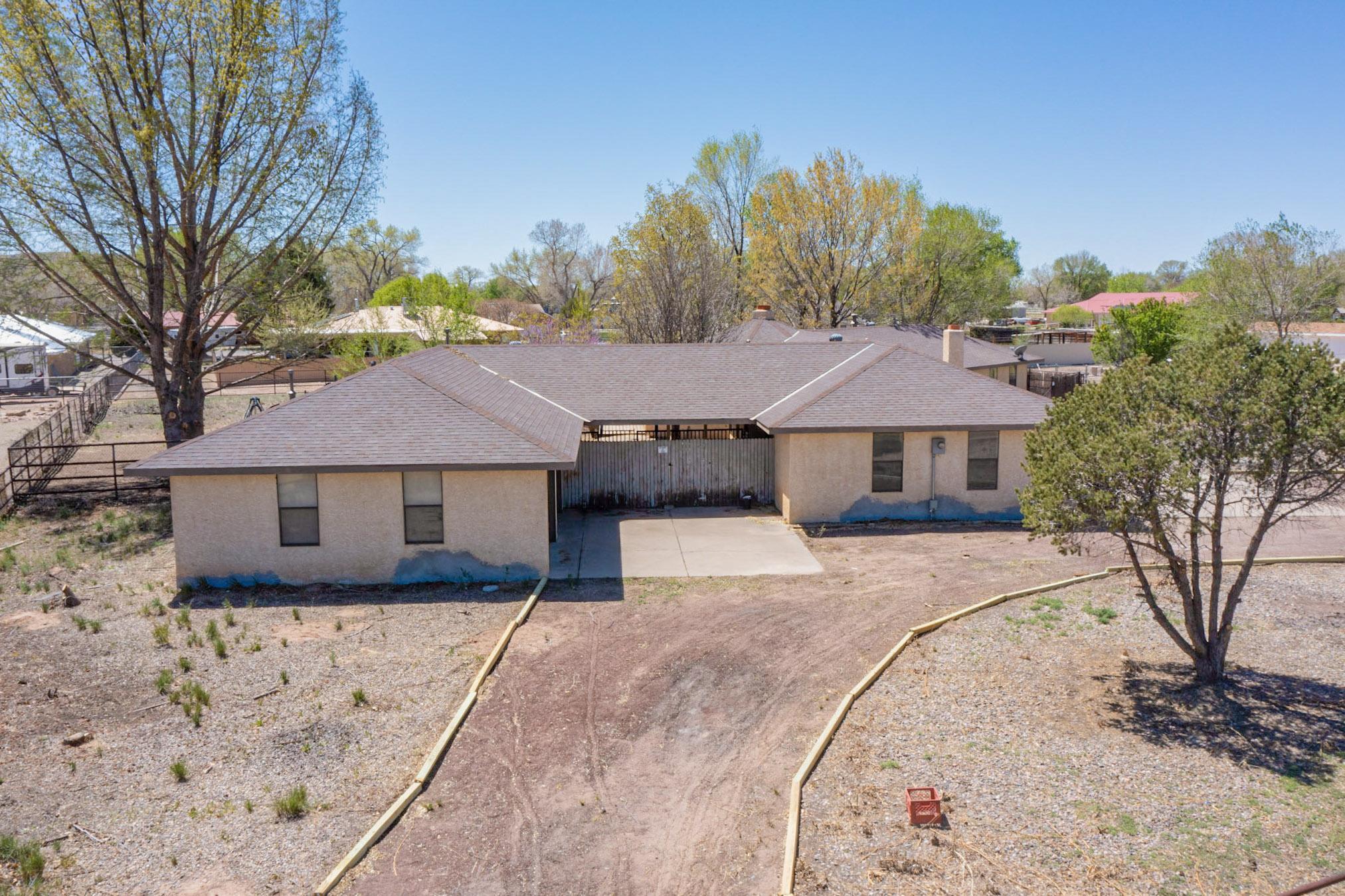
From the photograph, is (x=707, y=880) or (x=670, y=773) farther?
(x=670, y=773)

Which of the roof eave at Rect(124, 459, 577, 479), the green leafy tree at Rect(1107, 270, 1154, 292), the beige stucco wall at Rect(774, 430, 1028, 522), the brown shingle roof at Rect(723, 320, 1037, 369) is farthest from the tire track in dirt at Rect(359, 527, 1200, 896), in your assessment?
the green leafy tree at Rect(1107, 270, 1154, 292)

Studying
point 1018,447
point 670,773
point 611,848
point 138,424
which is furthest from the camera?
point 138,424

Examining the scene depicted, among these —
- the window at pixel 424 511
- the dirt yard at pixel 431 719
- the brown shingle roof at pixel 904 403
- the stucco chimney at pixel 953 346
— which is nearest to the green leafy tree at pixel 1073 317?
the stucco chimney at pixel 953 346

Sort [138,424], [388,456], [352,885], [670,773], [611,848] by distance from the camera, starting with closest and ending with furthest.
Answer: [352,885] → [611,848] → [670,773] → [388,456] → [138,424]

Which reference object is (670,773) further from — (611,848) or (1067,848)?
(1067,848)

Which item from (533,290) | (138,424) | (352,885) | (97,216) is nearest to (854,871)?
(352,885)

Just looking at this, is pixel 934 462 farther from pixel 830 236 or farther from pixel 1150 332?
pixel 1150 332
